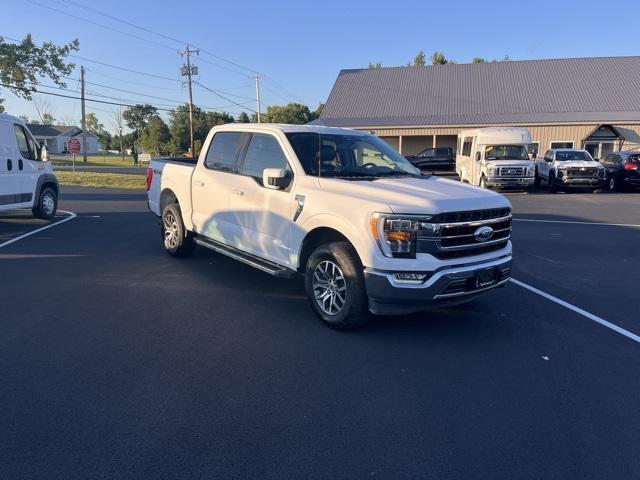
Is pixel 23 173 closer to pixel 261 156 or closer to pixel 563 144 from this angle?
pixel 261 156

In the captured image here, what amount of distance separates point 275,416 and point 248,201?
124 inches

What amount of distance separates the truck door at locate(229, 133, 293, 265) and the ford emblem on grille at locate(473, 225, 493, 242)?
1959mm

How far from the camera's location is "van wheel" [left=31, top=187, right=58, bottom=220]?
37.9ft

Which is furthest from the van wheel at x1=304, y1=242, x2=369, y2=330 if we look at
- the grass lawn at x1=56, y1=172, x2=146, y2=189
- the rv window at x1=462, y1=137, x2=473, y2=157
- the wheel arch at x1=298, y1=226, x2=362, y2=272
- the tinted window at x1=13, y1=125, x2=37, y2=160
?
the grass lawn at x1=56, y1=172, x2=146, y2=189

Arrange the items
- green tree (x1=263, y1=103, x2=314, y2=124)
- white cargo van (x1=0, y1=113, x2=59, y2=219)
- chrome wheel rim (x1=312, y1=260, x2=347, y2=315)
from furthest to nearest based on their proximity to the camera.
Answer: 1. green tree (x1=263, y1=103, x2=314, y2=124)
2. white cargo van (x1=0, y1=113, x2=59, y2=219)
3. chrome wheel rim (x1=312, y1=260, x2=347, y2=315)

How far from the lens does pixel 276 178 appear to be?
5223 millimetres

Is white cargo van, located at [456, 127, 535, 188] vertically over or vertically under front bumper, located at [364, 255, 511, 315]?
over

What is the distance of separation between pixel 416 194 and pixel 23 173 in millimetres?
9824

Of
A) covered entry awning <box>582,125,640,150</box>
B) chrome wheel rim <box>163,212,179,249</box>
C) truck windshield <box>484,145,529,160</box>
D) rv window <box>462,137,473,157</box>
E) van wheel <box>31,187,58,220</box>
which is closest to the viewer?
chrome wheel rim <box>163,212,179,249</box>

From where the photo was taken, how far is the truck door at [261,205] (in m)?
5.53

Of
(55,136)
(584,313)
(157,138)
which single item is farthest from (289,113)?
(584,313)

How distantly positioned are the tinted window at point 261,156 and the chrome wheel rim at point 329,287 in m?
1.34

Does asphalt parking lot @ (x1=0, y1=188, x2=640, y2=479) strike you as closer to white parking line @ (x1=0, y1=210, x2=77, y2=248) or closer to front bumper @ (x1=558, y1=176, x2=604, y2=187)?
white parking line @ (x1=0, y1=210, x2=77, y2=248)

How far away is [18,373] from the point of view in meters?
3.97
